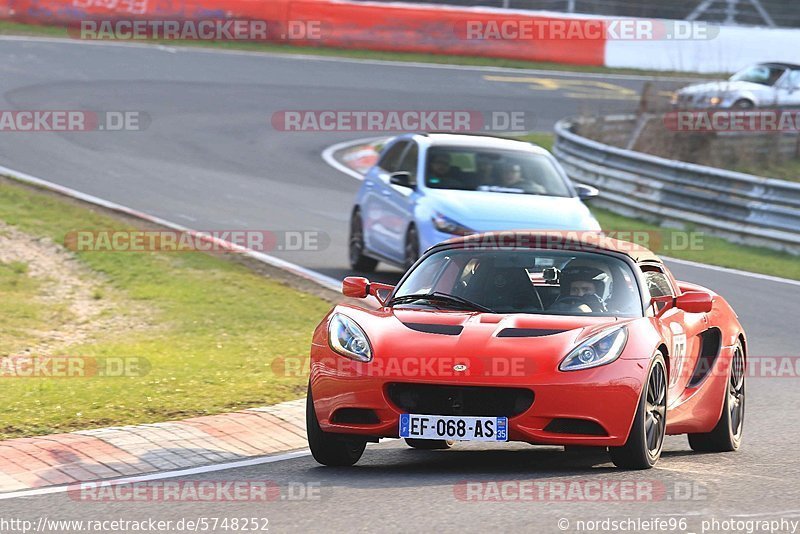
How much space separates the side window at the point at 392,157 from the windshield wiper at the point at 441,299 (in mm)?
8031

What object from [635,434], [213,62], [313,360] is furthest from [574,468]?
[213,62]

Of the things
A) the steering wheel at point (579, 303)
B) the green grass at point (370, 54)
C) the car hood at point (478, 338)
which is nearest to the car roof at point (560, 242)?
the steering wheel at point (579, 303)

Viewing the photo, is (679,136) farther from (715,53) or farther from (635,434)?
(635,434)

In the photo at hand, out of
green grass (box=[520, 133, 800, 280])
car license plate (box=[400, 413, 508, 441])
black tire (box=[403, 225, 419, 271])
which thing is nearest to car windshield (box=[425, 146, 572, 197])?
black tire (box=[403, 225, 419, 271])

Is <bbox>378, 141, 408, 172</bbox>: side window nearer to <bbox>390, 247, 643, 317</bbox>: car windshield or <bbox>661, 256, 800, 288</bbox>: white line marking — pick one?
<bbox>661, 256, 800, 288</bbox>: white line marking

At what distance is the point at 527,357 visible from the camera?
760cm

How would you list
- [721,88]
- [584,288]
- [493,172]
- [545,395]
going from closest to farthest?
[545,395] → [584,288] → [493,172] → [721,88]

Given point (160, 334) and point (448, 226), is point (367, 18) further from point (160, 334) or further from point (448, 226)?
point (160, 334)

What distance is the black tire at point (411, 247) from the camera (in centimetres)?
1512

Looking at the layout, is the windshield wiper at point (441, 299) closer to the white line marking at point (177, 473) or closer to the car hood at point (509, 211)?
the white line marking at point (177, 473)

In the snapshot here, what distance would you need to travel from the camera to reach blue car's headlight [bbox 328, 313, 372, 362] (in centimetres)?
786

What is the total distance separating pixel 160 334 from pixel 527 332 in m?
5.62

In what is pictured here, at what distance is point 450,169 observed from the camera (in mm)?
15766

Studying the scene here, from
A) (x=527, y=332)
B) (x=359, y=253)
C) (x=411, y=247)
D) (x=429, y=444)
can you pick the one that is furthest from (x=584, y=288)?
(x=359, y=253)
